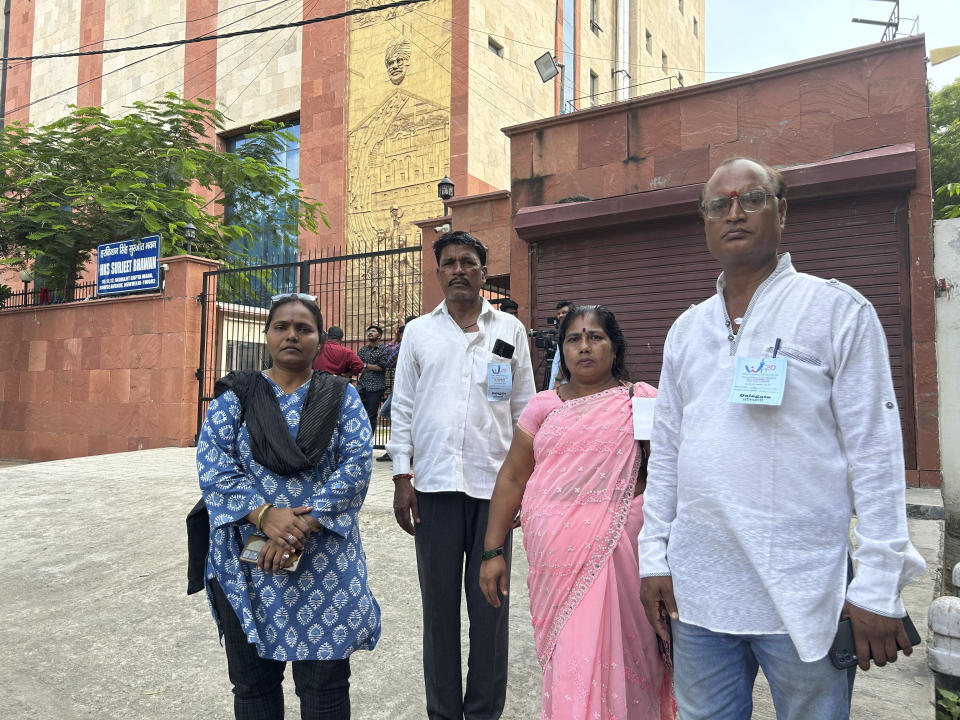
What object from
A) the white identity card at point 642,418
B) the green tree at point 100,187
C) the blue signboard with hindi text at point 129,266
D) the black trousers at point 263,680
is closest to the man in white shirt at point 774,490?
the white identity card at point 642,418

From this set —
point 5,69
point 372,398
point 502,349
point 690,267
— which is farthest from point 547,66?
point 5,69

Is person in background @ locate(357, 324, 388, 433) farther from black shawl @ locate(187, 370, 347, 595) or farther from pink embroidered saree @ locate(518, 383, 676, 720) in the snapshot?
pink embroidered saree @ locate(518, 383, 676, 720)

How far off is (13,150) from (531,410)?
47.2 feet

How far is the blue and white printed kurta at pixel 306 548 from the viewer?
6.97ft

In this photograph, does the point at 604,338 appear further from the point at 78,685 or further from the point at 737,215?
the point at 78,685

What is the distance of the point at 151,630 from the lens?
12.2 ft

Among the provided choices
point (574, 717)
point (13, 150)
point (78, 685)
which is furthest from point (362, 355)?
point (13, 150)

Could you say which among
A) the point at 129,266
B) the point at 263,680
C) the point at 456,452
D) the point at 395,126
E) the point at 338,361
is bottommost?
the point at 263,680

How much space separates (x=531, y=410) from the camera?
236 cm

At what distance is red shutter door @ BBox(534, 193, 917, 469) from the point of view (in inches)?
252

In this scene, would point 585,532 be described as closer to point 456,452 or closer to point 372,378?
point 456,452

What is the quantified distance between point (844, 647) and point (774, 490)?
0.34m

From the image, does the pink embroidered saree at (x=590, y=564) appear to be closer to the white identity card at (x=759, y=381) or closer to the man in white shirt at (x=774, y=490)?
the man in white shirt at (x=774, y=490)

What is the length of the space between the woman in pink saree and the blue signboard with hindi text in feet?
35.2
